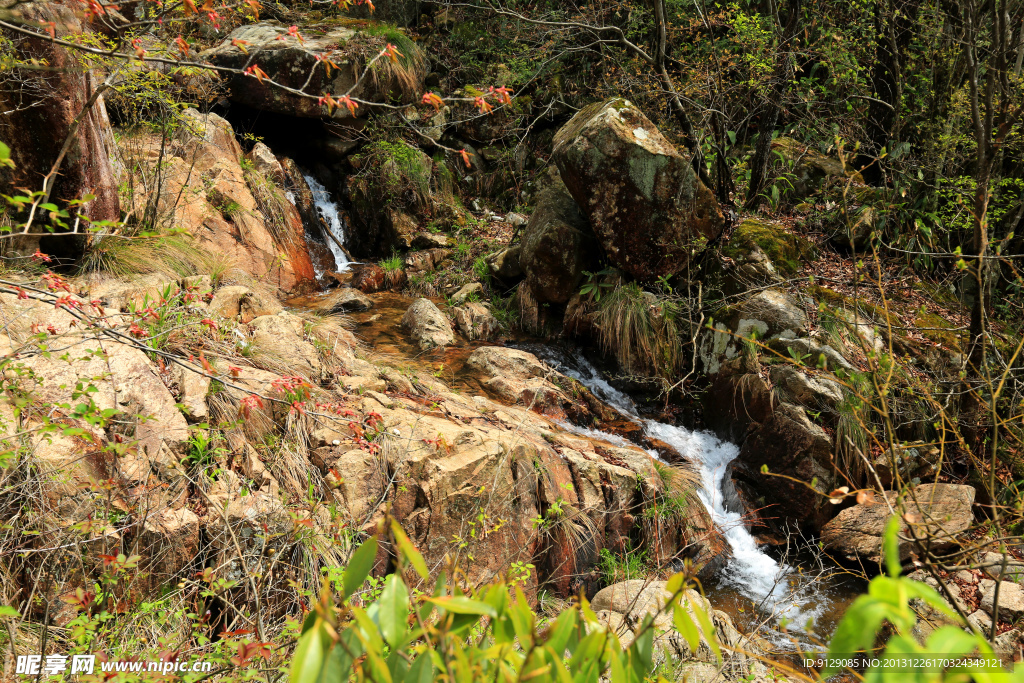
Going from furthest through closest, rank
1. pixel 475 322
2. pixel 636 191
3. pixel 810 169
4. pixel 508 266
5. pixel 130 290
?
pixel 508 266 < pixel 810 169 < pixel 475 322 < pixel 636 191 < pixel 130 290

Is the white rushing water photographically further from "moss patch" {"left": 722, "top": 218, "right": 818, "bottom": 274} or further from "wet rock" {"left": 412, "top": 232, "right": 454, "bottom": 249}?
"wet rock" {"left": 412, "top": 232, "right": 454, "bottom": 249}

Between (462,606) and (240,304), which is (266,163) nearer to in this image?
(240,304)

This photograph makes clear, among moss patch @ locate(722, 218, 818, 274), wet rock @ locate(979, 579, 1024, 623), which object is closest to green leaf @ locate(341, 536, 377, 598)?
wet rock @ locate(979, 579, 1024, 623)

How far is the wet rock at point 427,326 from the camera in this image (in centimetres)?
615

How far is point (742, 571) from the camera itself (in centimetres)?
463

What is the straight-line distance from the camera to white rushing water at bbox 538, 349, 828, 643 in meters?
4.25

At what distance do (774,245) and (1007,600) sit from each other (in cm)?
384

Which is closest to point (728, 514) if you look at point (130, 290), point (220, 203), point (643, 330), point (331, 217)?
point (643, 330)

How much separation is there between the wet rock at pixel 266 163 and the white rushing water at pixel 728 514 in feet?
16.4

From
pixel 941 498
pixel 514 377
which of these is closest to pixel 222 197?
pixel 514 377

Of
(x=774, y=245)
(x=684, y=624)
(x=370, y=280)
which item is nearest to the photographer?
(x=684, y=624)

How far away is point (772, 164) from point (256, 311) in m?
6.85

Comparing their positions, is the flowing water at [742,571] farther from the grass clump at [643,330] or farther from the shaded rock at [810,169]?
the shaded rock at [810,169]

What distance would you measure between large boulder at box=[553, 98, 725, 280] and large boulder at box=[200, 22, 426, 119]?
3.68m
